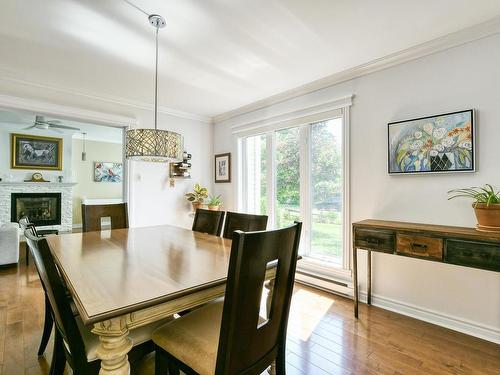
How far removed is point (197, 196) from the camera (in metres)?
4.13

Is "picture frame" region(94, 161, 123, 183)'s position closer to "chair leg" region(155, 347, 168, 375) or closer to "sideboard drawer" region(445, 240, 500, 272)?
"chair leg" region(155, 347, 168, 375)

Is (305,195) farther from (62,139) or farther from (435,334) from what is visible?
(62,139)

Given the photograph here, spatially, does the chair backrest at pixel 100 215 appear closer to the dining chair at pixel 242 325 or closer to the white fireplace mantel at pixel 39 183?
the dining chair at pixel 242 325

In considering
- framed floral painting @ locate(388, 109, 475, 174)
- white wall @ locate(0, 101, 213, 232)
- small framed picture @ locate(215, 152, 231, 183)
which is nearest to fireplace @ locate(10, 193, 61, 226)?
white wall @ locate(0, 101, 213, 232)

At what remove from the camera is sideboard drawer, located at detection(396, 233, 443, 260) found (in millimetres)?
Result: 1890

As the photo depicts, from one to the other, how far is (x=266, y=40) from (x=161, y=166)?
2442mm

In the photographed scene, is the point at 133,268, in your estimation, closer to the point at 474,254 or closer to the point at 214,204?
the point at 474,254

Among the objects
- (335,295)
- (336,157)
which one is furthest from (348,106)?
(335,295)

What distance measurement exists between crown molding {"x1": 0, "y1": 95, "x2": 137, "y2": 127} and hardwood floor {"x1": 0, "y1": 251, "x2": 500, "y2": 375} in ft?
6.60

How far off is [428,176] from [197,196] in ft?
9.88

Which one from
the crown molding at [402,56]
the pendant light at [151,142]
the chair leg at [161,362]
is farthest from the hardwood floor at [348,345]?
the crown molding at [402,56]

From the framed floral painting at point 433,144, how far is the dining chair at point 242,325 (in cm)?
171

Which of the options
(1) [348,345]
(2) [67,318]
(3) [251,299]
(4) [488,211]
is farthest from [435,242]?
(2) [67,318]

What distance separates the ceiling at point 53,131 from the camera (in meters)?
4.72
